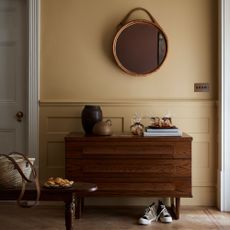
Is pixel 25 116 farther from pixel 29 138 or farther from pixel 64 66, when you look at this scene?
pixel 64 66

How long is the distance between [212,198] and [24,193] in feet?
6.77

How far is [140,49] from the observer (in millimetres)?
3959

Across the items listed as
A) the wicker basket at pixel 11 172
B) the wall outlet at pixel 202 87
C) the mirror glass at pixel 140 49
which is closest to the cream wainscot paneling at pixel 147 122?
the wall outlet at pixel 202 87

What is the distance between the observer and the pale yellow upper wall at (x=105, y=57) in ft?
13.2

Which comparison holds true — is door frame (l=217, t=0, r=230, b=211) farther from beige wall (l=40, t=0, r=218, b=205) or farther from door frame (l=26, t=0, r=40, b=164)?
door frame (l=26, t=0, r=40, b=164)

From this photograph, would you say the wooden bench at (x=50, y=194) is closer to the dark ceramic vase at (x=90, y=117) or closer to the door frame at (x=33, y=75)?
the dark ceramic vase at (x=90, y=117)

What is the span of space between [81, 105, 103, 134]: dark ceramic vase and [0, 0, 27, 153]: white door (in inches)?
27.1

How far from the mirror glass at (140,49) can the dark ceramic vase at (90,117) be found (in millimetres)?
506

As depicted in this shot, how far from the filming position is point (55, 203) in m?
4.06

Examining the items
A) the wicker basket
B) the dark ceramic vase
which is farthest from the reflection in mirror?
the wicker basket

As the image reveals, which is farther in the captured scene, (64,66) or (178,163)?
(64,66)

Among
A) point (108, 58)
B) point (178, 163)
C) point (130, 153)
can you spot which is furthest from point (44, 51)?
point (178, 163)

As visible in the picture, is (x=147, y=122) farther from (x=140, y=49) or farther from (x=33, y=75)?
(x=33, y=75)

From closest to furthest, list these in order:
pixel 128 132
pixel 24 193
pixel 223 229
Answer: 1. pixel 24 193
2. pixel 223 229
3. pixel 128 132
